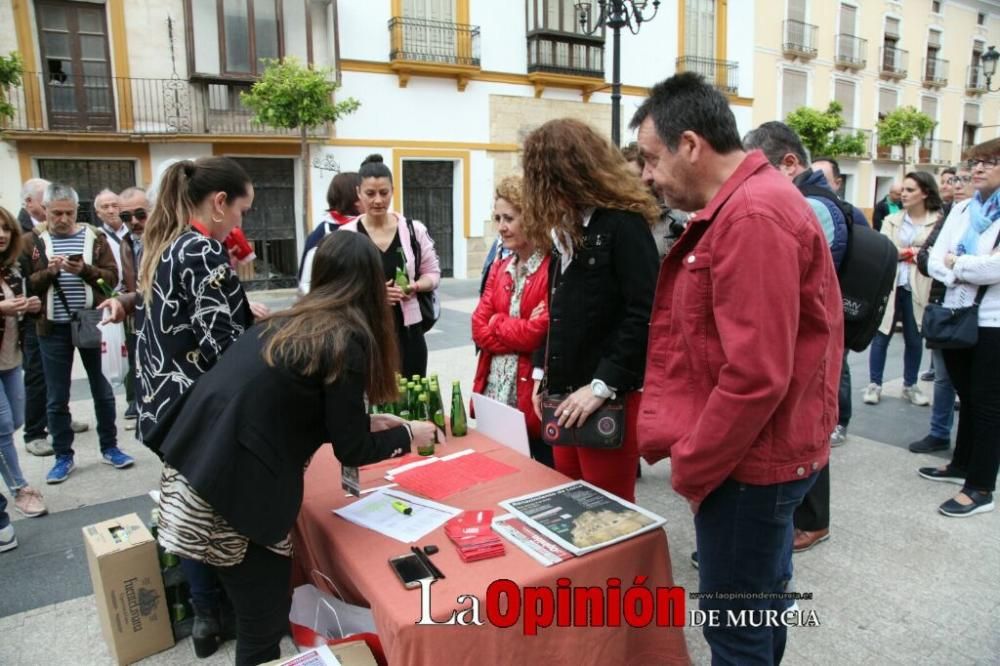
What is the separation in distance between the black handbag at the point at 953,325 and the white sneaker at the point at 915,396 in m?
2.09

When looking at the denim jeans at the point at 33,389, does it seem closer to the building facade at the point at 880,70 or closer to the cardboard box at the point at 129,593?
the cardboard box at the point at 129,593

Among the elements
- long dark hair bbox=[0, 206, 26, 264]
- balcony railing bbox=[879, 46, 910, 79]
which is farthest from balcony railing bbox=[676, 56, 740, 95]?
long dark hair bbox=[0, 206, 26, 264]

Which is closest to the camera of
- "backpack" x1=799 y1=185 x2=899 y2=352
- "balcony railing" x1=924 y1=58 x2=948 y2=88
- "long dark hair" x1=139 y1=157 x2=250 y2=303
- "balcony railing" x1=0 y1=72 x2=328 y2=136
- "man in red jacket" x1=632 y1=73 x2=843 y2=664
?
"man in red jacket" x1=632 y1=73 x2=843 y2=664

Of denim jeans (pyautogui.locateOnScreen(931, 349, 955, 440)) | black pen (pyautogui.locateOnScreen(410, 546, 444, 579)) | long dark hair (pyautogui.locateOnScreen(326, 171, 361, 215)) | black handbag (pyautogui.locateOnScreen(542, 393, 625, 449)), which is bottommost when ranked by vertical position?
denim jeans (pyautogui.locateOnScreen(931, 349, 955, 440))

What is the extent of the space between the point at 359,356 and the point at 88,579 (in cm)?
222

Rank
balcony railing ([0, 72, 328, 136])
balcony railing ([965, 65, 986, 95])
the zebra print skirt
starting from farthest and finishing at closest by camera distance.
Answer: balcony railing ([965, 65, 986, 95]), balcony railing ([0, 72, 328, 136]), the zebra print skirt

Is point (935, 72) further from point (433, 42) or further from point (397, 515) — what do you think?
point (397, 515)

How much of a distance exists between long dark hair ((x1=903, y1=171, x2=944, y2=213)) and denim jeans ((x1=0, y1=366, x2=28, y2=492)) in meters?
6.23

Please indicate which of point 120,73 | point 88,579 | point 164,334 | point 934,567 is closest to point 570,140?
point 164,334

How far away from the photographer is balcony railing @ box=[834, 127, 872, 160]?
21.0 m

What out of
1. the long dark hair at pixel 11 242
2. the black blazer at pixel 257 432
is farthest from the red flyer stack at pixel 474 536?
the long dark hair at pixel 11 242

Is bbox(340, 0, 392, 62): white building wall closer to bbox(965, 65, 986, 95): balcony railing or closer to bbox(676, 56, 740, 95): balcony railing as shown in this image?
bbox(676, 56, 740, 95): balcony railing

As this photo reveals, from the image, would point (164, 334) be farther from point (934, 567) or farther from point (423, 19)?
point (423, 19)

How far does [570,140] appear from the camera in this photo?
223cm
